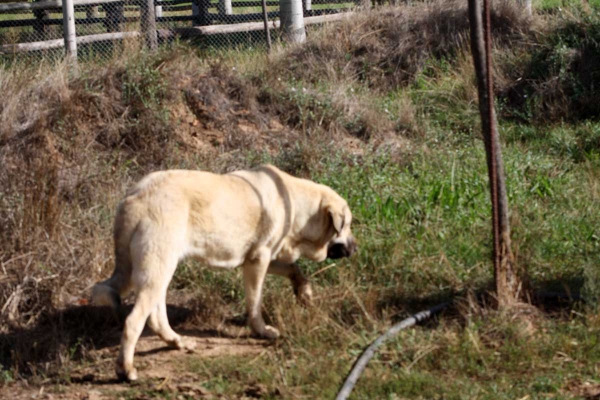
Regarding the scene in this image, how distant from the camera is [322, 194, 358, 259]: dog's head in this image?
657cm

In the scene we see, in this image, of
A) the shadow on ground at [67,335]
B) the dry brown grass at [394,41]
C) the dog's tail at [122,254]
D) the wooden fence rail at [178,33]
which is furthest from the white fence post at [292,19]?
the dog's tail at [122,254]

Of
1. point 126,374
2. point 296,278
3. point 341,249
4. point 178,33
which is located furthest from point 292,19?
point 126,374

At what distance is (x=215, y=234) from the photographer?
6.07 m

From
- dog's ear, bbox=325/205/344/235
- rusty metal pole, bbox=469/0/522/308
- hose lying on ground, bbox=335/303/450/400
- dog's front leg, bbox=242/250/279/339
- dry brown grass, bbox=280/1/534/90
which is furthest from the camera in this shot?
dry brown grass, bbox=280/1/534/90

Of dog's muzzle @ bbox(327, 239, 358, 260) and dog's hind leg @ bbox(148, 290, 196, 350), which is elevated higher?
dog's muzzle @ bbox(327, 239, 358, 260)

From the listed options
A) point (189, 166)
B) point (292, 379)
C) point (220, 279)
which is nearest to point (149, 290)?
point (292, 379)

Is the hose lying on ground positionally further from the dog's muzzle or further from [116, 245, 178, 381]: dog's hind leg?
[116, 245, 178, 381]: dog's hind leg

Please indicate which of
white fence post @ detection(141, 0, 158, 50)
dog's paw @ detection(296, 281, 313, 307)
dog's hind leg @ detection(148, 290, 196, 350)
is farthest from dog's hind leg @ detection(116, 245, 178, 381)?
white fence post @ detection(141, 0, 158, 50)

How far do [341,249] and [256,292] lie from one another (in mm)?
803

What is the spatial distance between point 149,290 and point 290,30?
30.4ft

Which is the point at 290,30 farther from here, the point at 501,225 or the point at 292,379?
the point at 292,379

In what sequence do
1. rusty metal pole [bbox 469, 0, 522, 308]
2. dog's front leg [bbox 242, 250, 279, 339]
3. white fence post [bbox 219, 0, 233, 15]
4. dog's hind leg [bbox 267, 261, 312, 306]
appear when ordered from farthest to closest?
white fence post [bbox 219, 0, 233, 15] → dog's hind leg [bbox 267, 261, 312, 306] → dog's front leg [bbox 242, 250, 279, 339] → rusty metal pole [bbox 469, 0, 522, 308]

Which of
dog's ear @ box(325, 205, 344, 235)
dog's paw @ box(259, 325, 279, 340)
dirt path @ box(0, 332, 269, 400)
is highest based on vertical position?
dog's ear @ box(325, 205, 344, 235)

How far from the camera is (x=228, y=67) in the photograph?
441 inches
